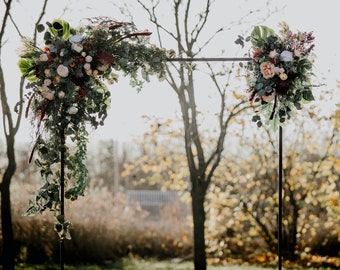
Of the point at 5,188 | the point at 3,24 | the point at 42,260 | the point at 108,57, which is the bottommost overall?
the point at 42,260

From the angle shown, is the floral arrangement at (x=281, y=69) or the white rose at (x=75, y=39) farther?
the floral arrangement at (x=281, y=69)

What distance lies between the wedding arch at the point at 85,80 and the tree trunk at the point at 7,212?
319cm

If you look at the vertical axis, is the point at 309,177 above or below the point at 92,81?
below

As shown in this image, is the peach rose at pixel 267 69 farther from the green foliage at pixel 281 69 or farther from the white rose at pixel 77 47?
the white rose at pixel 77 47

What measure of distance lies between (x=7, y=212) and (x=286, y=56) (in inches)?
189

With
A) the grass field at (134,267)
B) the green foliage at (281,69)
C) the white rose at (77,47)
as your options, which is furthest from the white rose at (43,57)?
the grass field at (134,267)

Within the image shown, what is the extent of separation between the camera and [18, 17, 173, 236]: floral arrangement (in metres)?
4.25

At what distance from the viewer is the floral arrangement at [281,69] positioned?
173 inches

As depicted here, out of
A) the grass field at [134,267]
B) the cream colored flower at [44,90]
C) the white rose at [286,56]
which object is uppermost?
the white rose at [286,56]

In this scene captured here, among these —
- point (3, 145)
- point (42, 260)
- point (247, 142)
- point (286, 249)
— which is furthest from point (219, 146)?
point (3, 145)

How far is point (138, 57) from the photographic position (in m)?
4.60

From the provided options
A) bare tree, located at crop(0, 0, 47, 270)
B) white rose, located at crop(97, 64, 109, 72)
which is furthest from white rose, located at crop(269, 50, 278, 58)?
bare tree, located at crop(0, 0, 47, 270)

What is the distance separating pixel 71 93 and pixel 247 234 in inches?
276

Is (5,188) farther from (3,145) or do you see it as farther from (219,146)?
(3,145)
